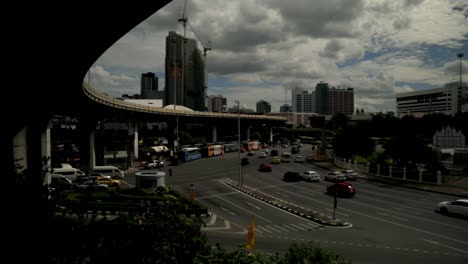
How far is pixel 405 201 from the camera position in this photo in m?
34.5

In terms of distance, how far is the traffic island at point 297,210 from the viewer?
25906mm

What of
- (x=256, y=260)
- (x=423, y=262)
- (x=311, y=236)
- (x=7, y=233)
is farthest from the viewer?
(x=311, y=236)

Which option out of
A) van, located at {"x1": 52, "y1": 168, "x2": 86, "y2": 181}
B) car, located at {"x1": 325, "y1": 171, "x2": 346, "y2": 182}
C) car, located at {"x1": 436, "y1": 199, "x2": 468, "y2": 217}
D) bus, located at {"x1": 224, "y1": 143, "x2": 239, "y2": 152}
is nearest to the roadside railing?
car, located at {"x1": 325, "y1": 171, "x2": 346, "y2": 182}

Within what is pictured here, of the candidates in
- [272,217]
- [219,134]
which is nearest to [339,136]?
[272,217]

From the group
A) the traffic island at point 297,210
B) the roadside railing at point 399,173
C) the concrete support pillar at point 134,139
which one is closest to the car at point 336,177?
the roadside railing at point 399,173

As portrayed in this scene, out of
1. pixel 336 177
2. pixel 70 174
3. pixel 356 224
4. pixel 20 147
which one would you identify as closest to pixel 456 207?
pixel 356 224

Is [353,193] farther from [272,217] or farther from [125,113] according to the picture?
[125,113]

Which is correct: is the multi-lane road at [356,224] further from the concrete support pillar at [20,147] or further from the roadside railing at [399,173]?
the concrete support pillar at [20,147]

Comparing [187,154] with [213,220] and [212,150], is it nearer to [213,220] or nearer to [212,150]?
[212,150]

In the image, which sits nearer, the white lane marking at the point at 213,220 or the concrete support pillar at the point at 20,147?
the white lane marking at the point at 213,220

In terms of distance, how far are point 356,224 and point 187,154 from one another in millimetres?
58254

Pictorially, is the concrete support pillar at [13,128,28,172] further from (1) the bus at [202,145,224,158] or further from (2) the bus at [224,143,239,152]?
(2) the bus at [224,143,239,152]

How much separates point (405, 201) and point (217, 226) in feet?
67.1

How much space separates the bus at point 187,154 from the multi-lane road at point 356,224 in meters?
34.7
